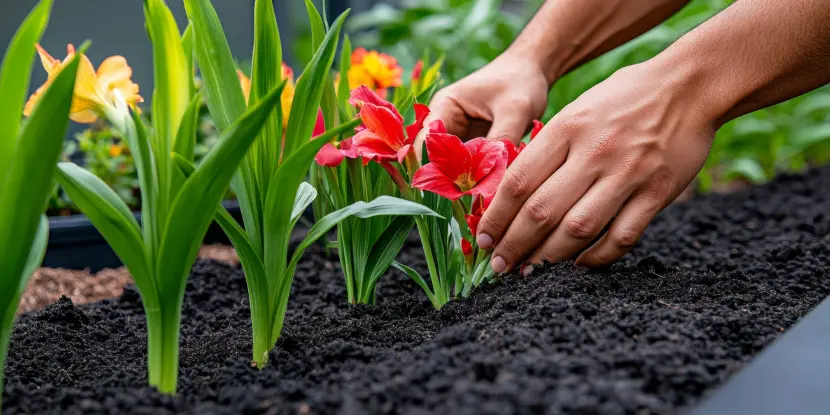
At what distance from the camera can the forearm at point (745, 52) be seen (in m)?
1.00

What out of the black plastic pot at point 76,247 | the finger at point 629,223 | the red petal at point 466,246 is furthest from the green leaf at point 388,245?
the black plastic pot at point 76,247

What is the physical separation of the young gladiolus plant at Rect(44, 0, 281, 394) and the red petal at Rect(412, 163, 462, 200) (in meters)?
0.30

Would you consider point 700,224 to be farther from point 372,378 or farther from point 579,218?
point 372,378

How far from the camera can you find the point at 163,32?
775 mm

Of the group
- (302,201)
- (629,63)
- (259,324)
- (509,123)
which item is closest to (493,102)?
(509,123)

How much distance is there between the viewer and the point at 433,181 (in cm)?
102

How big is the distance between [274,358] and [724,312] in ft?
1.94

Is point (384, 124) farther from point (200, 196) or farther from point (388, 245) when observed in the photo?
point (200, 196)

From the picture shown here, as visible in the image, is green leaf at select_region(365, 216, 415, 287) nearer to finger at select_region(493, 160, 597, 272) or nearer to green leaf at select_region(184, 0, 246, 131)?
finger at select_region(493, 160, 597, 272)

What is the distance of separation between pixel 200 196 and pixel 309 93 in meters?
0.24

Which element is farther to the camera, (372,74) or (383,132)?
(372,74)

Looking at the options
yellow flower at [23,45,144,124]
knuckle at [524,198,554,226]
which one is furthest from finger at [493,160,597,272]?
yellow flower at [23,45,144,124]

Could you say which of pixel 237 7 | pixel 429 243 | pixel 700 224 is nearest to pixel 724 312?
pixel 429 243

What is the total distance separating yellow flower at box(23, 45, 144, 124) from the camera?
2.84 ft
